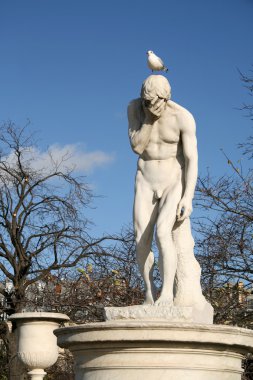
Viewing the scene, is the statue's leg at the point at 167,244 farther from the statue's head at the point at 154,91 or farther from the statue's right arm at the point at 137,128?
the statue's head at the point at 154,91

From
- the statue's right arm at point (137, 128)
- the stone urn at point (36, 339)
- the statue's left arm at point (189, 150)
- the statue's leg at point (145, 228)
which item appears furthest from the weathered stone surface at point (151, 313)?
the stone urn at point (36, 339)

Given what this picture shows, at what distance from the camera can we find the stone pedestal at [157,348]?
6609mm

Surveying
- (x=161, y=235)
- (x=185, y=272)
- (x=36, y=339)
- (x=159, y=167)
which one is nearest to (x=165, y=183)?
(x=159, y=167)

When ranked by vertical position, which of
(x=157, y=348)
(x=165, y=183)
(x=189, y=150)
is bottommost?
(x=157, y=348)

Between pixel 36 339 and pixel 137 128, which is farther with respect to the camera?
pixel 36 339

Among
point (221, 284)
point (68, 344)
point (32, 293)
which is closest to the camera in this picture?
point (68, 344)

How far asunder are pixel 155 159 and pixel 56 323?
4264 mm

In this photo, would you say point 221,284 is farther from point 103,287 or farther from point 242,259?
point 103,287

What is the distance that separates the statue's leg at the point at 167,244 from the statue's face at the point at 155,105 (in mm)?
839

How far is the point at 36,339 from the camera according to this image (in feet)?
37.4

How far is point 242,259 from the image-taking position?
1535 centimetres

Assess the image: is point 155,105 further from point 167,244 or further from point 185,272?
point 185,272

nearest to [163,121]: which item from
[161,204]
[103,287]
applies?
[161,204]

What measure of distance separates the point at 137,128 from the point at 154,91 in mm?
510
